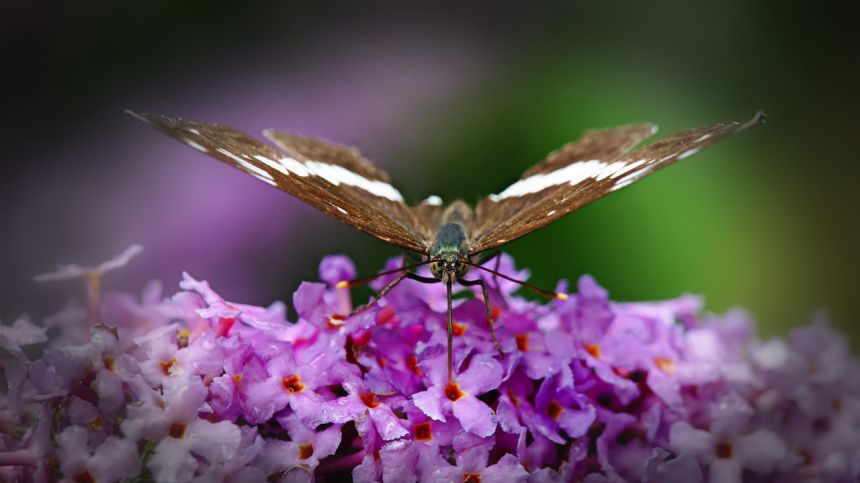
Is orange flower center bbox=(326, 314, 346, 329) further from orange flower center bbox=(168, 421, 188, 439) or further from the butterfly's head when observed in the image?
orange flower center bbox=(168, 421, 188, 439)

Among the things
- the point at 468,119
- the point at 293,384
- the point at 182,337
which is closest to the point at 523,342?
the point at 293,384

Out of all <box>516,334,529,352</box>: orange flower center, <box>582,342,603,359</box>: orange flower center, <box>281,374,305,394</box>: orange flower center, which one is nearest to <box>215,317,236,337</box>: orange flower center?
<box>281,374,305,394</box>: orange flower center

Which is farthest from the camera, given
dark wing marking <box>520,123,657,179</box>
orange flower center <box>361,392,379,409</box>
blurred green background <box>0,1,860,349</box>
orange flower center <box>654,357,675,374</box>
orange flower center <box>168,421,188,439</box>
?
blurred green background <box>0,1,860,349</box>

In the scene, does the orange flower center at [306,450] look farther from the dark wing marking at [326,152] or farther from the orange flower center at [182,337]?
the dark wing marking at [326,152]

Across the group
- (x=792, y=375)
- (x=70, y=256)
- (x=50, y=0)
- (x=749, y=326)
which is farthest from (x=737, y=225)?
(x=50, y=0)

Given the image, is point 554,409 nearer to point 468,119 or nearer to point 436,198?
point 436,198

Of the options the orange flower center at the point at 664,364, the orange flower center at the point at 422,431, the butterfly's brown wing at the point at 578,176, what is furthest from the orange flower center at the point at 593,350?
the orange flower center at the point at 422,431
